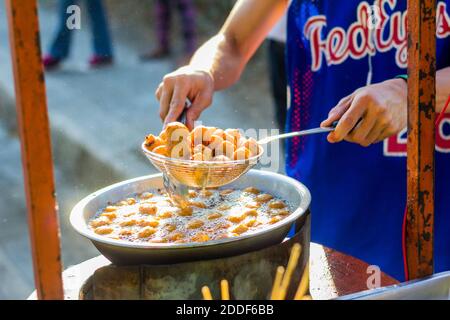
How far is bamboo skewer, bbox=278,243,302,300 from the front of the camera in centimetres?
140

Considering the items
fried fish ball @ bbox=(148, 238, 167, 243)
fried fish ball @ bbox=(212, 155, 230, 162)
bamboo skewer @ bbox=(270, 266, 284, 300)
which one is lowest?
bamboo skewer @ bbox=(270, 266, 284, 300)

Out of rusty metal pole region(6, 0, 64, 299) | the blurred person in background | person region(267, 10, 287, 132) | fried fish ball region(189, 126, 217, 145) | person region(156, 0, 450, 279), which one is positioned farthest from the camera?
the blurred person in background

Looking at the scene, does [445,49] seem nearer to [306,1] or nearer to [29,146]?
[306,1]

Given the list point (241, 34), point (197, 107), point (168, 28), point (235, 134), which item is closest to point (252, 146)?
point (235, 134)

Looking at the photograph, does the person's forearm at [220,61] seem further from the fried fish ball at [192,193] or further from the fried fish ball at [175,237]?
the fried fish ball at [175,237]

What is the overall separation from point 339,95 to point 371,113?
618 mm

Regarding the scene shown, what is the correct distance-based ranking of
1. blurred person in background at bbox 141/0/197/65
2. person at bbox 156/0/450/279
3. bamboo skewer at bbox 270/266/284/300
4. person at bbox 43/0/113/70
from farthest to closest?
blurred person in background at bbox 141/0/197/65, person at bbox 43/0/113/70, person at bbox 156/0/450/279, bamboo skewer at bbox 270/266/284/300

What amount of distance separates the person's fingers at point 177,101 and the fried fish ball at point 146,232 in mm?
456

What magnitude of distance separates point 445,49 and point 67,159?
3.72m

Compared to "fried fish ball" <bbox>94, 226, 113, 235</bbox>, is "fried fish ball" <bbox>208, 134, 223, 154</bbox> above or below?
above

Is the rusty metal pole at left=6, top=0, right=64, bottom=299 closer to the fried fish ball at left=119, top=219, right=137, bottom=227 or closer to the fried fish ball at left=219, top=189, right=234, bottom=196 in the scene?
the fried fish ball at left=119, top=219, right=137, bottom=227

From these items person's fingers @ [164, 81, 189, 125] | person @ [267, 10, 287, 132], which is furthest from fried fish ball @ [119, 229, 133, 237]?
person @ [267, 10, 287, 132]

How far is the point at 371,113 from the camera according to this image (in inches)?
64.6

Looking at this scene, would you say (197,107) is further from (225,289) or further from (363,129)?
(225,289)
